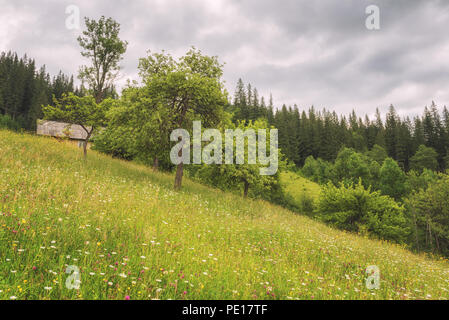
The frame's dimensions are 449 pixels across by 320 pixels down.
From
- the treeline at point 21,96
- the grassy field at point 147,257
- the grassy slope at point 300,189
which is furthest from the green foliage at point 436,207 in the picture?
the treeline at point 21,96

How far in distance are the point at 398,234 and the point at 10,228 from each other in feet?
126

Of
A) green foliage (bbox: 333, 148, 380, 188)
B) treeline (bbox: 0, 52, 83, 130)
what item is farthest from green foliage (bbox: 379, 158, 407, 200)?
treeline (bbox: 0, 52, 83, 130)

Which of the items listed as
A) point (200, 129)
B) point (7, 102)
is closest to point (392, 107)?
point (200, 129)

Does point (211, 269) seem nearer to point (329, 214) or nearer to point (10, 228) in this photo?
point (10, 228)

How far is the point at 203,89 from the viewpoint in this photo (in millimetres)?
14852

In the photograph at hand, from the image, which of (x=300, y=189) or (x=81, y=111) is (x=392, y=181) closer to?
(x=300, y=189)

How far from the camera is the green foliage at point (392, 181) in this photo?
163 ft
